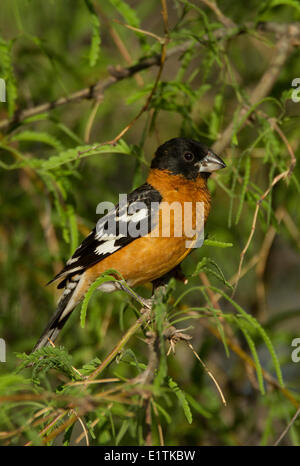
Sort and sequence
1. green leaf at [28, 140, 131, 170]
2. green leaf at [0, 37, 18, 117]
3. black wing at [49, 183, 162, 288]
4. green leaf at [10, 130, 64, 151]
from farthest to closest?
black wing at [49, 183, 162, 288] → green leaf at [10, 130, 64, 151] → green leaf at [0, 37, 18, 117] → green leaf at [28, 140, 131, 170]

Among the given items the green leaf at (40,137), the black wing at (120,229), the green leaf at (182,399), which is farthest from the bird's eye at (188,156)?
the green leaf at (182,399)

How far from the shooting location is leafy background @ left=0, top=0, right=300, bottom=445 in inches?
128

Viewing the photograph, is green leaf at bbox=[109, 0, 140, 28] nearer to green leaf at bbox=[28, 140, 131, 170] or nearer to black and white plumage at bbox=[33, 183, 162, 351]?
green leaf at bbox=[28, 140, 131, 170]

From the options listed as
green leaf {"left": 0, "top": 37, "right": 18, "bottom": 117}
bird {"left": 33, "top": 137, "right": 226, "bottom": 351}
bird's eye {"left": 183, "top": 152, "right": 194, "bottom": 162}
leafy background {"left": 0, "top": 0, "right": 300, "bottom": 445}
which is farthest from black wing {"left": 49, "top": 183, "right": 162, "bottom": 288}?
green leaf {"left": 0, "top": 37, "right": 18, "bottom": 117}

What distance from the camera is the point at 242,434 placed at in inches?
169

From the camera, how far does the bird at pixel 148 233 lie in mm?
3412

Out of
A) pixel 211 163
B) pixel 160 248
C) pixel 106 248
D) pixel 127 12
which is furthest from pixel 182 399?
pixel 127 12

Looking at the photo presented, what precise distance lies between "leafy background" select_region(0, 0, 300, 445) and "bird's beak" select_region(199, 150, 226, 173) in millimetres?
73

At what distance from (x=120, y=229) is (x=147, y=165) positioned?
17.2 inches

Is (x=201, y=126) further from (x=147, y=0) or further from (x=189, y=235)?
(x=147, y=0)

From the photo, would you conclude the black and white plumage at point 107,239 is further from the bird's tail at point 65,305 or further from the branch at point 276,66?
the branch at point 276,66

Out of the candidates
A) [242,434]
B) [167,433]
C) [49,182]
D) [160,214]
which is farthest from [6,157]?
[242,434]

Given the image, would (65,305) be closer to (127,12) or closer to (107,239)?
(107,239)
